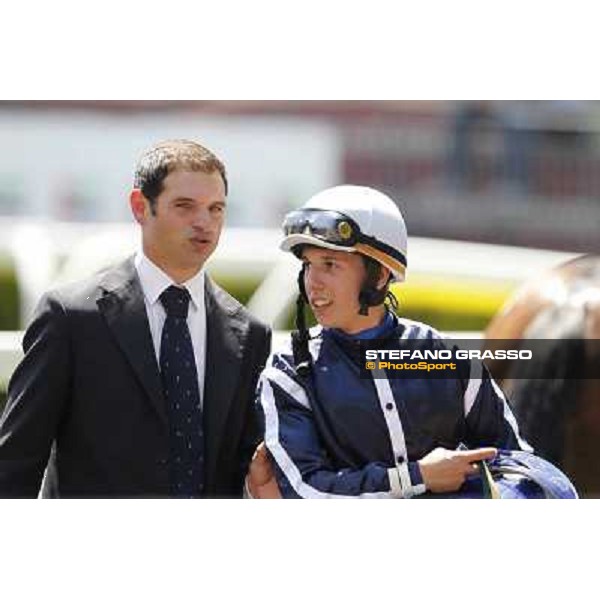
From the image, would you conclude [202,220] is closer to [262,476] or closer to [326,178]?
[326,178]

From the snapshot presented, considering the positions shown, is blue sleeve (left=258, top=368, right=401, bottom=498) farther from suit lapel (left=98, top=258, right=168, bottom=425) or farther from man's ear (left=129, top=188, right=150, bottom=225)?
man's ear (left=129, top=188, right=150, bottom=225)

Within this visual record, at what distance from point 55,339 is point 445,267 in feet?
3.78

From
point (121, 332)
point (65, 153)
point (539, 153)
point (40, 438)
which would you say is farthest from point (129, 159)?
point (539, 153)

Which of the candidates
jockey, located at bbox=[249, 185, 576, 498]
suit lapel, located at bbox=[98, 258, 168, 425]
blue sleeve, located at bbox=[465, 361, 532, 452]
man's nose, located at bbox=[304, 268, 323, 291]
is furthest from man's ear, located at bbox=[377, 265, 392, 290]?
suit lapel, located at bbox=[98, 258, 168, 425]

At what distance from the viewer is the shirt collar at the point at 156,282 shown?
422cm

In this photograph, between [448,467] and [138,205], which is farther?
[138,205]

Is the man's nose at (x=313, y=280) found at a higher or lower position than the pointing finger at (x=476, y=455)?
higher

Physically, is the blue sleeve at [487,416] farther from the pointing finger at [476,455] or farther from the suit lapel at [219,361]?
the suit lapel at [219,361]

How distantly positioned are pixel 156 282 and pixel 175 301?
79 mm

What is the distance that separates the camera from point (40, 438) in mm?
4109

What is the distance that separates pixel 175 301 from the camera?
423 centimetres

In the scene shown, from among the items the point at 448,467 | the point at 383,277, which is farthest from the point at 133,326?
the point at 448,467

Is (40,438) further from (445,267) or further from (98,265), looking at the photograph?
(445,267)

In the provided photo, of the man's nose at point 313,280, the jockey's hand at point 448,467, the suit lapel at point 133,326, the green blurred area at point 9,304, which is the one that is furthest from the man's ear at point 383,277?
the green blurred area at point 9,304
